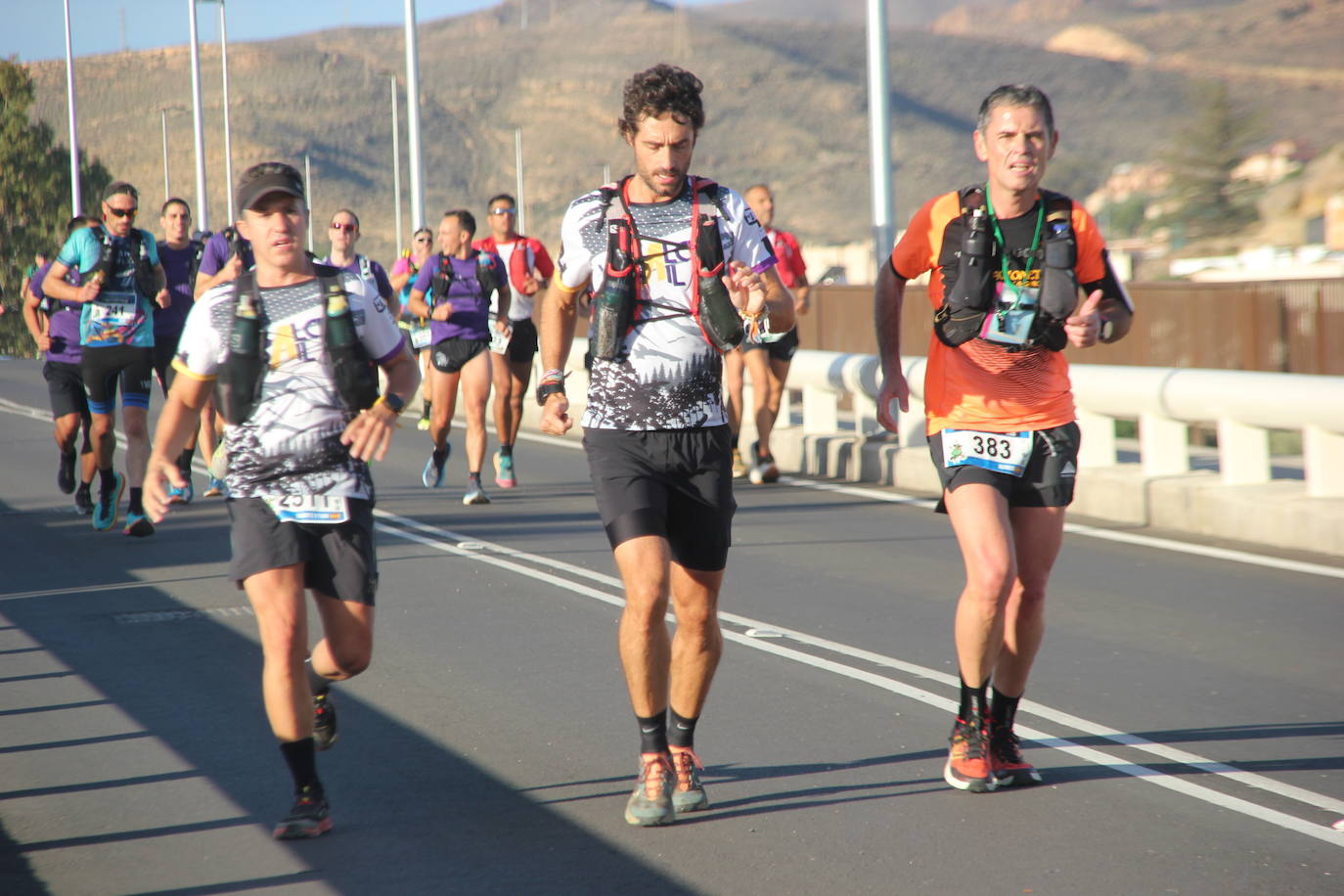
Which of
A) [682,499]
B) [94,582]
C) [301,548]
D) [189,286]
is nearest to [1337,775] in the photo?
[682,499]

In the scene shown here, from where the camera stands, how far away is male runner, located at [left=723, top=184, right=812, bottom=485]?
13.4 metres

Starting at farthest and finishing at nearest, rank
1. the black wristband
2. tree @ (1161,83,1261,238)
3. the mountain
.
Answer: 1. the mountain
2. tree @ (1161,83,1261,238)
3. the black wristband

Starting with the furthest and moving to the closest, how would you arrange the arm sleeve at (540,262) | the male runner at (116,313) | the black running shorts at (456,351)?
the arm sleeve at (540,262)
the black running shorts at (456,351)
the male runner at (116,313)

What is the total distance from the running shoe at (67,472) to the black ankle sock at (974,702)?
30.2 ft

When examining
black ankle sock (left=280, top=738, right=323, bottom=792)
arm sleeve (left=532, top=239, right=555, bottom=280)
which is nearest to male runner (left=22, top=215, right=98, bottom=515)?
arm sleeve (left=532, top=239, right=555, bottom=280)

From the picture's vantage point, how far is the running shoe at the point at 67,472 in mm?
12859

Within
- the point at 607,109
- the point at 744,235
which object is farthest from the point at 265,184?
the point at 607,109

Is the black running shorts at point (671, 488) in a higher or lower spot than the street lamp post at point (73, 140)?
lower

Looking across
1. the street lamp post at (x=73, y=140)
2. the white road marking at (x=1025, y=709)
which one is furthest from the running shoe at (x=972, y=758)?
the street lamp post at (x=73, y=140)

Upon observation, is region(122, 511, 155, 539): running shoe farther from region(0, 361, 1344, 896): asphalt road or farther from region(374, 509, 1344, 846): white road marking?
region(374, 509, 1344, 846): white road marking

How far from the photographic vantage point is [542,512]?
12.2m

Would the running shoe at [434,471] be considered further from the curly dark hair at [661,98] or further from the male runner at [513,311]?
the curly dark hair at [661,98]

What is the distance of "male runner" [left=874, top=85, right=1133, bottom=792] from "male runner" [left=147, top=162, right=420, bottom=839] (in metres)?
1.78

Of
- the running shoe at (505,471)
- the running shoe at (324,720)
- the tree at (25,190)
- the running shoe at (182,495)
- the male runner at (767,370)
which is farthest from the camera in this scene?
the tree at (25,190)
